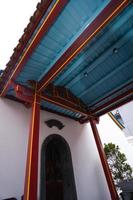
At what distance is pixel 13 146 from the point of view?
3.51 metres

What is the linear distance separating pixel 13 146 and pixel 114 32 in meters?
3.84

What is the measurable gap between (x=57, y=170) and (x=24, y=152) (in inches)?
58.8

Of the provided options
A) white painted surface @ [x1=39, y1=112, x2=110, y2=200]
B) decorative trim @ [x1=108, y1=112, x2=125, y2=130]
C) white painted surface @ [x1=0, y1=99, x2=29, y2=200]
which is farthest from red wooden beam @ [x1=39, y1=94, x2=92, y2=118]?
decorative trim @ [x1=108, y1=112, x2=125, y2=130]

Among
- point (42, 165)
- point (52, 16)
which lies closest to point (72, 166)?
point (42, 165)

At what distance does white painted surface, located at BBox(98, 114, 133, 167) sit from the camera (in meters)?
Answer: 7.44

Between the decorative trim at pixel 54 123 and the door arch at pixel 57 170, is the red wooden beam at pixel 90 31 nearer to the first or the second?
the decorative trim at pixel 54 123

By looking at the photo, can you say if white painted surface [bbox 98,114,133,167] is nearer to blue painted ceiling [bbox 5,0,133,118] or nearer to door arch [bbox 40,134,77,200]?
blue painted ceiling [bbox 5,0,133,118]

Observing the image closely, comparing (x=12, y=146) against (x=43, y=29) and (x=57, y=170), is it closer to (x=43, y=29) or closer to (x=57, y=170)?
(x=57, y=170)

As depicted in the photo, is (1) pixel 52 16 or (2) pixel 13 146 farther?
(2) pixel 13 146

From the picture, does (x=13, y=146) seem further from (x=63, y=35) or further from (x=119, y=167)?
(x=119, y=167)

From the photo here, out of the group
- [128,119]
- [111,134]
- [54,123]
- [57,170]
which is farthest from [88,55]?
[128,119]

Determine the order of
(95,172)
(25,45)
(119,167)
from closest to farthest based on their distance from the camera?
(25,45), (95,172), (119,167)

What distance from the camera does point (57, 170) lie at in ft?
14.5

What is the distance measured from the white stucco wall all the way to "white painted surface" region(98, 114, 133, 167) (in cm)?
146
